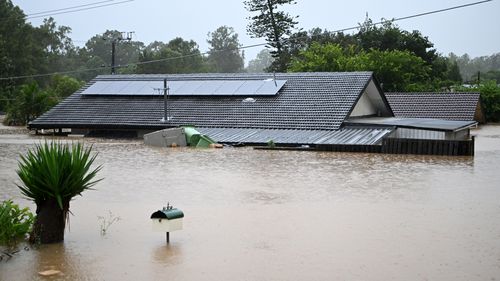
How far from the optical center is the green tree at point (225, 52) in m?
107

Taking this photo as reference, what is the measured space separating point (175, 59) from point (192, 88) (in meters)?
39.3

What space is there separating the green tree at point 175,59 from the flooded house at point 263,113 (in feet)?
99.4

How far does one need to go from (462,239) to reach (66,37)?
303 feet

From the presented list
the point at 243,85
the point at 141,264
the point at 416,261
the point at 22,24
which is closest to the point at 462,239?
the point at 416,261

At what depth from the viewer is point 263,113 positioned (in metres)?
27.7

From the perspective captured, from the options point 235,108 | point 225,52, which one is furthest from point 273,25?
point 225,52

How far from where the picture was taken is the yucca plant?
845cm

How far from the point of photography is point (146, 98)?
31312mm

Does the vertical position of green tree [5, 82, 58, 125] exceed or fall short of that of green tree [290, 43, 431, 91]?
it falls short

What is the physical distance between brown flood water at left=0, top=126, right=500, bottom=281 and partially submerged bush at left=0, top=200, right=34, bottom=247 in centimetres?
29

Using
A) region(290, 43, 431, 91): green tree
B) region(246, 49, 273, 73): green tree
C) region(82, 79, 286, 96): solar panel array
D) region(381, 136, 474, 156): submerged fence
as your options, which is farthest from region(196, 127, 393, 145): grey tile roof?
region(246, 49, 273, 73): green tree

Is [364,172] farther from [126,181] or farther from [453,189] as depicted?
[126,181]

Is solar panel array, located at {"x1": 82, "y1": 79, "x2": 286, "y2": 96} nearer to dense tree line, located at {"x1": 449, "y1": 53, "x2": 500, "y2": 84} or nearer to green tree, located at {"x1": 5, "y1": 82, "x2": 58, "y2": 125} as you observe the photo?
green tree, located at {"x1": 5, "y1": 82, "x2": 58, "y2": 125}

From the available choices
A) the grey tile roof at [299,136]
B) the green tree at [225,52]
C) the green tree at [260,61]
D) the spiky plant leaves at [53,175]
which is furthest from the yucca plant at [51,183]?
the green tree at [260,61]
